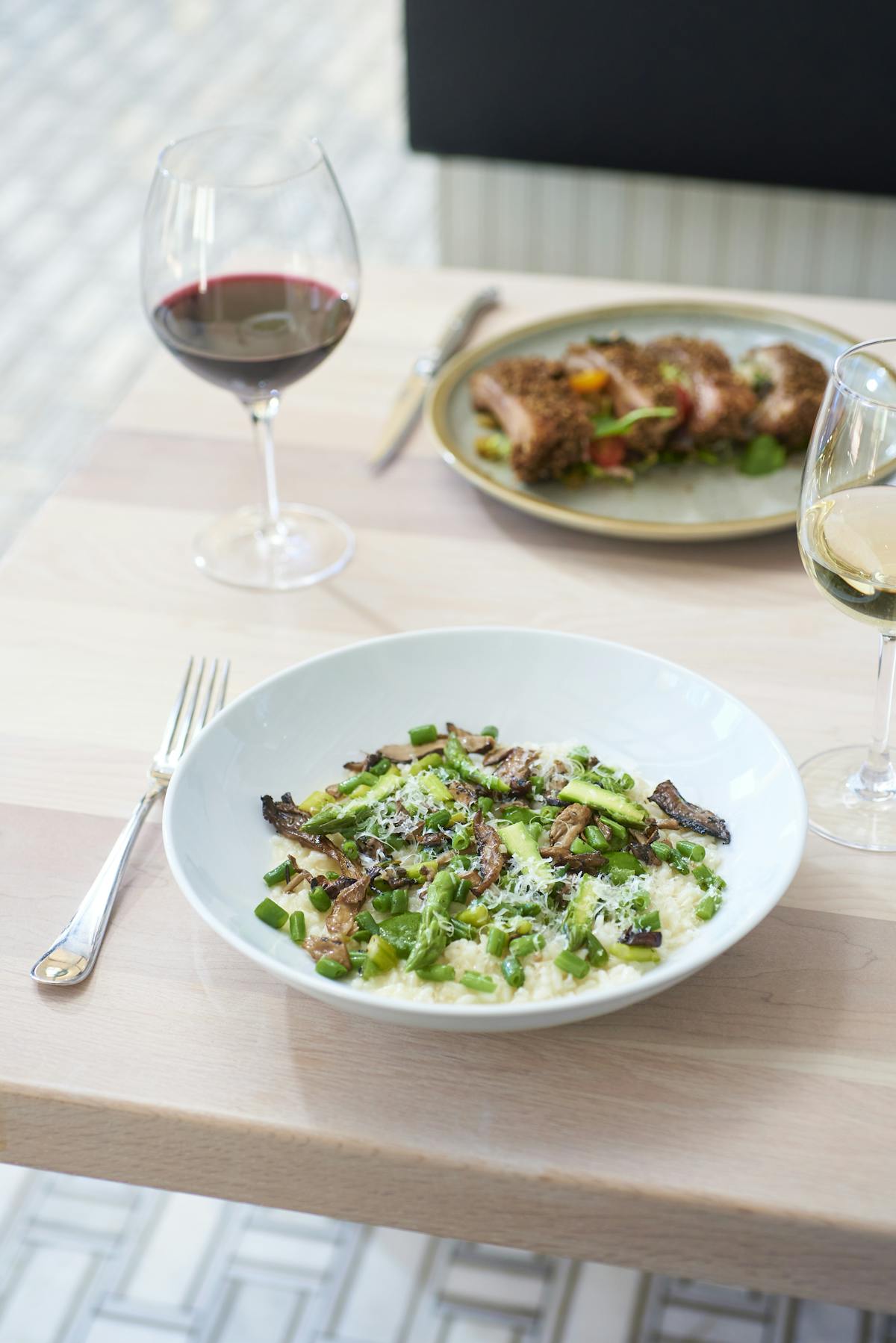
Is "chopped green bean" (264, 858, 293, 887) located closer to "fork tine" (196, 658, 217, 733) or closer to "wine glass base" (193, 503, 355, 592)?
"fork tine" (196, 658, 217, 733)

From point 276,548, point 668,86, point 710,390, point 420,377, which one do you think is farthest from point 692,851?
point 668,86

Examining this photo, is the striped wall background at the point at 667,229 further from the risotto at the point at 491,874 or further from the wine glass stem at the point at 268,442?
the risotto at the point at 491,874

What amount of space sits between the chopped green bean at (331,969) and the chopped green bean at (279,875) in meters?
0.08

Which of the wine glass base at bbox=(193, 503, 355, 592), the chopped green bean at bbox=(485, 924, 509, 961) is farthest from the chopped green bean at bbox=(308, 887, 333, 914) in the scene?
the wine glass base at bbox=(193, 503, 355, 592)

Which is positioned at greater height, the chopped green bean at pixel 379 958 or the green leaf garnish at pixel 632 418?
the chopped green bean at pixel 379 958

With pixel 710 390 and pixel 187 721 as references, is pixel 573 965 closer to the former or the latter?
pixel 187 721

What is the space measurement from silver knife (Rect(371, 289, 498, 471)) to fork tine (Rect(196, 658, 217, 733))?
1.31 feet

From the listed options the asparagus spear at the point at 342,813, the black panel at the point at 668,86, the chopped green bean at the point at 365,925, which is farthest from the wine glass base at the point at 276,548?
the black panel at the point at 668,86

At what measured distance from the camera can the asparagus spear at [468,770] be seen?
886mm

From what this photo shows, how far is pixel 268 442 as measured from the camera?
123cm

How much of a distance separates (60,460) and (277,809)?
244 centimetres

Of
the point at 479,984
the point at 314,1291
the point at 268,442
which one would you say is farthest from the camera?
the point at 314,1291

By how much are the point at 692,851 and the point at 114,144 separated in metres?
4.34

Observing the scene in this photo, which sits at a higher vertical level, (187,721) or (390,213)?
(187,721)
